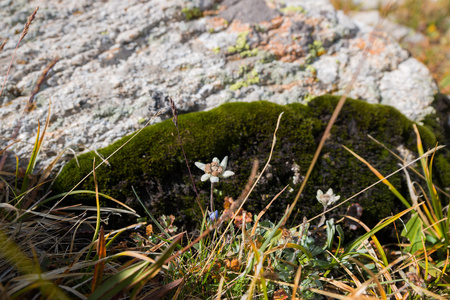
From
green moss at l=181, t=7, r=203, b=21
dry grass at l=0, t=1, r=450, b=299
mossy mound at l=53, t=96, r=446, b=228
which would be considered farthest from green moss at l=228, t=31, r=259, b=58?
dry grass at l=0, t=1, r=450, b=299

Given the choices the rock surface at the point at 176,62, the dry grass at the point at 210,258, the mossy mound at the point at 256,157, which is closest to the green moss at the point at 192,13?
the rock surface at the point at 176,62

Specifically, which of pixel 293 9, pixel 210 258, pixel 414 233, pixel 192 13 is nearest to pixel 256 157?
pixel 210 258

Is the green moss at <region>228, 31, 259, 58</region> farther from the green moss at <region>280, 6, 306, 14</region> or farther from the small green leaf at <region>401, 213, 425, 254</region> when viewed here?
the small green leaf at <region>401, 213, 425, 254</region>

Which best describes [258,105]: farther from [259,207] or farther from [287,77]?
[259,207]

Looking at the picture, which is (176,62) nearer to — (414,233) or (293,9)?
(293,9)

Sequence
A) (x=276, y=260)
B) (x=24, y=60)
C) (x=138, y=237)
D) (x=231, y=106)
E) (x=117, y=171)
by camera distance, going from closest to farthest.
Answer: (x=276, y=260) < (x=138, y=237) < (x=117, y=171) < (x=231, y=106) < (x=24, y=60)

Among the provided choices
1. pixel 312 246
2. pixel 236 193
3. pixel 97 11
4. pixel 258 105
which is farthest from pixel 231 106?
pixel 97 11
